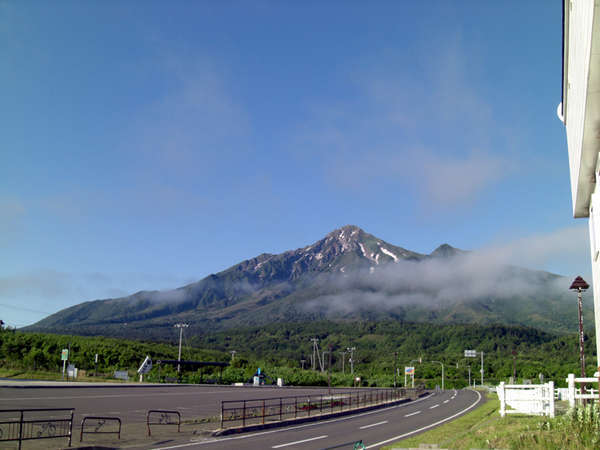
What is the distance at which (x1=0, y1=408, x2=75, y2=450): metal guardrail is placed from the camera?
585 inches

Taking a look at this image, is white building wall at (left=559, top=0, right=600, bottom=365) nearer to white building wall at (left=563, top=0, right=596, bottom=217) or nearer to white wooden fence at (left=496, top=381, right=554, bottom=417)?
white building wall at (left=563, top=0, right=596, bottom=217)

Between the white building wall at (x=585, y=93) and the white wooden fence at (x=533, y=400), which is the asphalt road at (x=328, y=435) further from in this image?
the white building wall at (x=585, y=93)

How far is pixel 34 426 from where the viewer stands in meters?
19.6

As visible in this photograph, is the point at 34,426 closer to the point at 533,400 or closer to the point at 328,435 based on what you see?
the point at 328,435

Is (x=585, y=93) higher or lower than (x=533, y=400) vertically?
higher

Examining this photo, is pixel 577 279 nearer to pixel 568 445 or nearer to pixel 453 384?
pixel 568 445

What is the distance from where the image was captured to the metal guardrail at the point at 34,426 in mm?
14860

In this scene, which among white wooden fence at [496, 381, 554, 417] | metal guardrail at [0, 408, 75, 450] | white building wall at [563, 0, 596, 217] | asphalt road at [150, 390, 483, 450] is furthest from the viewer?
white wooden fence at [496, 381, 554, 417]

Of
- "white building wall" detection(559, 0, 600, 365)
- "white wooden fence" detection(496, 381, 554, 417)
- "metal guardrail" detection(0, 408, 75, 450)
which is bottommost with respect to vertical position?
"metal guardrail" detection(0, 408, 75, 450)

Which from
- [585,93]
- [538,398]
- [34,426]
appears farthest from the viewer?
[34,426]

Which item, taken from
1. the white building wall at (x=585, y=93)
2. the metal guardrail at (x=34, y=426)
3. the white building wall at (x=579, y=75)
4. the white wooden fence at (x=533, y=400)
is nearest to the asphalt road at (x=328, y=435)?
the metal guardrail at (x=34, y=426)

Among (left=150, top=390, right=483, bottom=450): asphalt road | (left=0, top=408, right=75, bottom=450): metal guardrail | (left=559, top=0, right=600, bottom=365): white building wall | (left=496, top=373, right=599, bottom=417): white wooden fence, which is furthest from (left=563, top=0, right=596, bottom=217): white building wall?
(left=0, top=408, right=75, bottom=450): metal guardrail

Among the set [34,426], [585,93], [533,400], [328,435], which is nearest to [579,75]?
[585,93]

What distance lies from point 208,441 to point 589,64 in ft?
51.1
